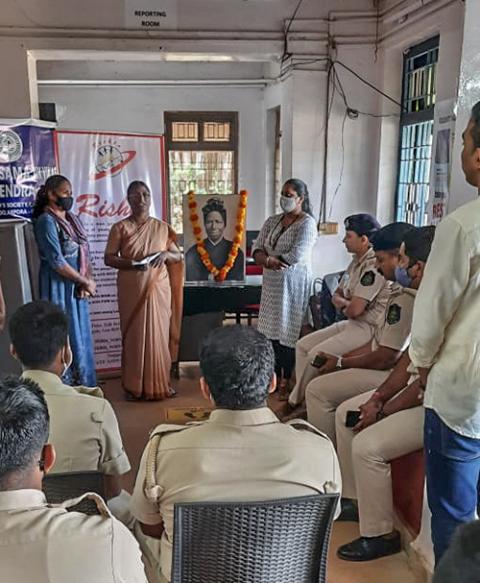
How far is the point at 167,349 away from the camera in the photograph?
4.05 metres

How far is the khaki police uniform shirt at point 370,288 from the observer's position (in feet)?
9.87

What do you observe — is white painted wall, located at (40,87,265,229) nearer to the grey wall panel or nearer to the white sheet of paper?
the white sheet of paper

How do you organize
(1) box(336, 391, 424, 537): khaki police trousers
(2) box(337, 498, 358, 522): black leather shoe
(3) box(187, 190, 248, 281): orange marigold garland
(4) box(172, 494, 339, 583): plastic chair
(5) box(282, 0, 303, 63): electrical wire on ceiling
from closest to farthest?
(4) box(172, 494, 339, 583): plastic chair
(1) box(336, 391, 424, 537): khaki police trousers
(2) box(337, 498, 358, 522): black leather shoe
(3) box(187, 190, 248, 281): orange marigold garland
(5) box(282, 0, 303, 63): electrical wire on ceiling

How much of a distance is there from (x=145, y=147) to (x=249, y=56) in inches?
51.5

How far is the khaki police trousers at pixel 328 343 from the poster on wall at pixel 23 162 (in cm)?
212

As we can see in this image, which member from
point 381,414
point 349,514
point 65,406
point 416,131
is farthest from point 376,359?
point 416,131

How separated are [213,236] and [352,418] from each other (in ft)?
7.16

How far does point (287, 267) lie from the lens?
12.5 feet

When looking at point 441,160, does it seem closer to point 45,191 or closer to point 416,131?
point 416,131

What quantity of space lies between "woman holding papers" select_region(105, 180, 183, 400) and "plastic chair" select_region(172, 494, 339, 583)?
2.67m

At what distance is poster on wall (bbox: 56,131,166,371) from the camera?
164 inches

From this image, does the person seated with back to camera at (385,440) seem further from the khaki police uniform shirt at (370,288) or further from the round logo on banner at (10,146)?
the round logo on banner at (10,146)

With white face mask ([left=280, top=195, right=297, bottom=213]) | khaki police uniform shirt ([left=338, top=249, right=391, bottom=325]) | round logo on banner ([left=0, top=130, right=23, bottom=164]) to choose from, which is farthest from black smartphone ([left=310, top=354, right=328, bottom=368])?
round logo on banner ([left=0, top=130, right=23, bottom=164])


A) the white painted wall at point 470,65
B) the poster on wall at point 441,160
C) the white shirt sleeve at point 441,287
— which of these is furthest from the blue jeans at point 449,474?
the poster on wall at point 441,160
